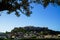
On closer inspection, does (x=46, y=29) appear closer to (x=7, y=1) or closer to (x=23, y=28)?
(x=23, y=28)

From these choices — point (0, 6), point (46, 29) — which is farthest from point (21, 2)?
point (46, 29)

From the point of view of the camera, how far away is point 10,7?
34.4m

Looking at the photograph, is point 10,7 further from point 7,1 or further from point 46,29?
point 46,29

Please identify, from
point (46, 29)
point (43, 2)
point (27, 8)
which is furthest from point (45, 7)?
point (46, 29)

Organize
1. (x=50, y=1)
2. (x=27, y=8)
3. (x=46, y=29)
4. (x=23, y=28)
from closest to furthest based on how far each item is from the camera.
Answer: (x=50, y=1)
(x=27, y=8)
(x=46, y=29)
(x=23, y=28)

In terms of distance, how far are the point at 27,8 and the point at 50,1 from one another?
4.81 m

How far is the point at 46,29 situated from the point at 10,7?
16358mm

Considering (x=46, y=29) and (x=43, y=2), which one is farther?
(x=46, y=29)

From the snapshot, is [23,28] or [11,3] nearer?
[11,3]

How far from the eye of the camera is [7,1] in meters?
32.8

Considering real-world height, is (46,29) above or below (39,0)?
below

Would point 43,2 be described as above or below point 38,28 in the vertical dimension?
A: above

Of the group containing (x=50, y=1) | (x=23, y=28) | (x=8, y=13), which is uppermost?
(x=50, y=1)

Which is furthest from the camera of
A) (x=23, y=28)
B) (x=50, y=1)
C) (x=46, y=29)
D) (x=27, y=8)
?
(x=23, y=28)
